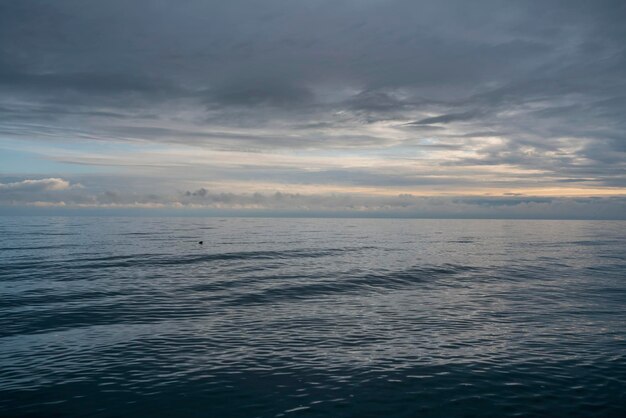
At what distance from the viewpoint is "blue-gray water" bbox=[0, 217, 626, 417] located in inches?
721

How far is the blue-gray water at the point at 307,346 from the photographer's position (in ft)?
60.1

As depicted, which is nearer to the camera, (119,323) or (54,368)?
(54,368)

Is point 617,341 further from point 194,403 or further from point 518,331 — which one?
point 194,403

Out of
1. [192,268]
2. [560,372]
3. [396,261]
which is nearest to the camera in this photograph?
[560,372]

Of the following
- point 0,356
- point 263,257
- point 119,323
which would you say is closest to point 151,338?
point 119,323

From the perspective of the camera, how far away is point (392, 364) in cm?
2266

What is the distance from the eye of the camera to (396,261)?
71.8 meters

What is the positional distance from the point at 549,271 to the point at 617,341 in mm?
37788

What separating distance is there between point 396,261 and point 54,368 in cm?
5700

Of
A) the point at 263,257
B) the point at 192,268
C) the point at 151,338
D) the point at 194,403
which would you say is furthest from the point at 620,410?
the point at 263,257

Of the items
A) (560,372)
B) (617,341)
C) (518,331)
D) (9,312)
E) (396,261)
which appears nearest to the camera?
(560,372)

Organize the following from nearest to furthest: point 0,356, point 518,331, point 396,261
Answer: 1. point 0,356
2. point 518,331
3. point 396,261

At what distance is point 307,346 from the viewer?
25.7m

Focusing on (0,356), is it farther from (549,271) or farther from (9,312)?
(549,271)
